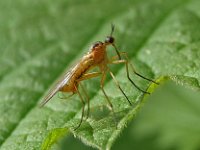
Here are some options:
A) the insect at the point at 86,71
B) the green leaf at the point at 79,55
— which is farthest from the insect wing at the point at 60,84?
the green leaf at the point at 79,55

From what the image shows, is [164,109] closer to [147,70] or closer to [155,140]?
[155,140]

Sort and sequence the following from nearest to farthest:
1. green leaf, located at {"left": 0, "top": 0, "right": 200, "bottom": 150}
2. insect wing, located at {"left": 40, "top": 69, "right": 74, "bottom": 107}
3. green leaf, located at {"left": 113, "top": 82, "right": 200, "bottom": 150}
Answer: green leaf, located at {"left": 0, "top": 0, "right": 200, "bottom": 150} → insect wing, located at {"left": 40, "top": 69, "right": 74, "bottom": 107} → green leaf, located at {"left": 113, "top": 82, "right": 200, "bottom": 150}

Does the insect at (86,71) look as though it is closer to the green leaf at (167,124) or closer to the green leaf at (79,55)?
the green leaf at (79,55)

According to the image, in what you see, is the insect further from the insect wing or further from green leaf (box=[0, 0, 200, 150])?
green leaf (box=[0, 0, 200, 150])

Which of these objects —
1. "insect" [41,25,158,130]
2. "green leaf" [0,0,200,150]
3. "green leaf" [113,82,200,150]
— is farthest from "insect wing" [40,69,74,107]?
"green leaf" [113,82,200,150]

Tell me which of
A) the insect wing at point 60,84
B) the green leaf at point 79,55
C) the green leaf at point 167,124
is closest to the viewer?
the green leaf at point 79,55

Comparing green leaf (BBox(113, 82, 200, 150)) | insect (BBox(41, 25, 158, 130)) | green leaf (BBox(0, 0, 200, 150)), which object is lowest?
green leaf (BBox(113, 82, 200, 150))

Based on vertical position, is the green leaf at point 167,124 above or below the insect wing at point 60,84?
below

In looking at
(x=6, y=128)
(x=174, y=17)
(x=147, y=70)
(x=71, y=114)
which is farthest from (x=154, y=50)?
(x=6, y=128)
